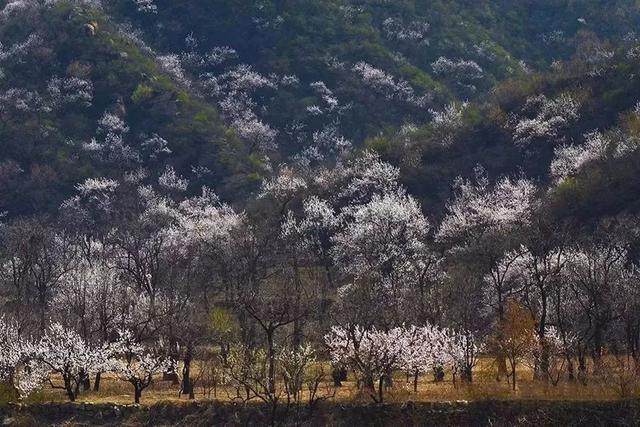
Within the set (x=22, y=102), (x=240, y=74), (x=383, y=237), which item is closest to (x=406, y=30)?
(x=240, y=74)

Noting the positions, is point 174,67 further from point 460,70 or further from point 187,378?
point 187,378

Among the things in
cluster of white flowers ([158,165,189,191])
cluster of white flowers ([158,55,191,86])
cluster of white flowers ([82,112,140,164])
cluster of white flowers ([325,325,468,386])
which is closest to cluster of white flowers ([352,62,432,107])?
cluster of white flowers ([158,55,191,86])

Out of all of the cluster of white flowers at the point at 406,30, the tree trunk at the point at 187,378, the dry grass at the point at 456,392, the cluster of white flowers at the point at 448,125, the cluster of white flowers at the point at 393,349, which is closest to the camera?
the dry grass at the point at 456,392

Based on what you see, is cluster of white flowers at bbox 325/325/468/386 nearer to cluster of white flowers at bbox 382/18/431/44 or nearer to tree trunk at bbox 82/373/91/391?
tree trunk at bbox 82/373/91/391

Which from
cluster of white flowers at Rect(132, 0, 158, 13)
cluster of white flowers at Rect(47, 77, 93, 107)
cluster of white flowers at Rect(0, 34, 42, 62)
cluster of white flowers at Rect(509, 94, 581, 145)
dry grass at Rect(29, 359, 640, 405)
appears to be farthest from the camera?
cluster of white flowers at Rect(132, 0, 158, 13)

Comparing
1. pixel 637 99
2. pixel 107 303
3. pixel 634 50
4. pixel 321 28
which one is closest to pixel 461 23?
pixel 321 28

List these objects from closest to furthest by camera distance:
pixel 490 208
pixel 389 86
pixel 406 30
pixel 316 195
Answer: pixel 490 208
pixel 316 195
pixel 389 86
pixel 406 30

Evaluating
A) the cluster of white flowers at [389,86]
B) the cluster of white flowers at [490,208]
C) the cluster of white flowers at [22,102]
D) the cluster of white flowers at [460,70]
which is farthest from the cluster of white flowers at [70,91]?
the cluster of white flowers at [490,208]

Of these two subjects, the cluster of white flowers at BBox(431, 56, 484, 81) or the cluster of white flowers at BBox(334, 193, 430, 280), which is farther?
the cluster of white flowers at BBox(431, 56, 484, 81)

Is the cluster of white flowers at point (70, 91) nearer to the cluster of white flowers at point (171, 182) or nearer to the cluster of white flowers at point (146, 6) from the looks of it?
the cluster of white flowers at point (171, 182)
